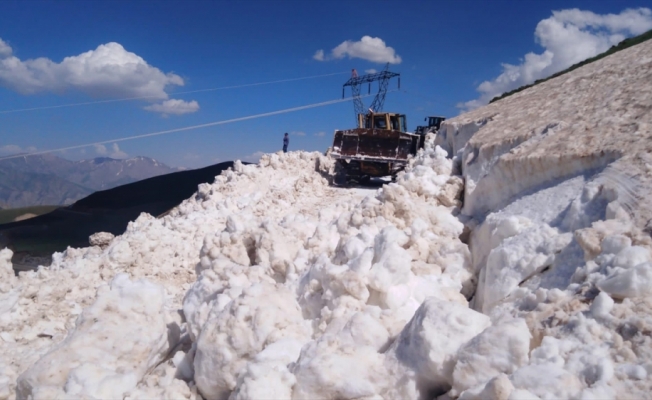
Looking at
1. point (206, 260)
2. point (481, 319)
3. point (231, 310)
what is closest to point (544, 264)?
point (481, 319)

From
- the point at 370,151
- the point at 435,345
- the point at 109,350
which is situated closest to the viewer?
the point at 435,345

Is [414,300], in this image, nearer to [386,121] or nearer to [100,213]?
[386,121]

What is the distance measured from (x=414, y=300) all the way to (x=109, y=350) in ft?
6.00

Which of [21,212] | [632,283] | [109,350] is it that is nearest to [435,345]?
[632,283]

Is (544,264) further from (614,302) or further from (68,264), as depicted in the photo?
(68,264)

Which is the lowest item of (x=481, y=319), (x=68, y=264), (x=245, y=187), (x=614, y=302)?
(x=68, y=264)

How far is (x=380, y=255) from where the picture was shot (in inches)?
113

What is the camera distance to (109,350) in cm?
268

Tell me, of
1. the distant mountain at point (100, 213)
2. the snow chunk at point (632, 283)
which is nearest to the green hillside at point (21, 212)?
the distant mountain at point (100, 213)

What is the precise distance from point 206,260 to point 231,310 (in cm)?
152

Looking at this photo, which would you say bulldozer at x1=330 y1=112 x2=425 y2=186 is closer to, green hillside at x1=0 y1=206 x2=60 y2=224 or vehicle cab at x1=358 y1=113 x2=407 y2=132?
vehicle cab at x1=358 y1=113 x2=407 y2=132

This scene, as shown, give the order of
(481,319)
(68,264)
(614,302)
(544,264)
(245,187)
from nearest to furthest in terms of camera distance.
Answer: (614,302) → (481,319) → (544,264) → (68,264) → (245,187)

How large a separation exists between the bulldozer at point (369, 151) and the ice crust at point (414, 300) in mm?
5388

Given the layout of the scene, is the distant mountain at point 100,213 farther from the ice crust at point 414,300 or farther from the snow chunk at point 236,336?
the snow chunk at point 236,336
